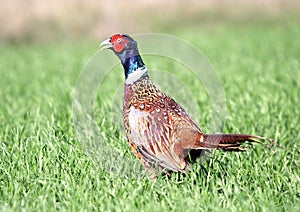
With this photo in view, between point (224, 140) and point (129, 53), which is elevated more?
point (129, 53)

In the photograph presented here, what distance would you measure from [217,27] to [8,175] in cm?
1277

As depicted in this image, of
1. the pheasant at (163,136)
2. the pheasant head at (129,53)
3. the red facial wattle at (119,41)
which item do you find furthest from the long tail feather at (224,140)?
the red facial wattle at (119,41)

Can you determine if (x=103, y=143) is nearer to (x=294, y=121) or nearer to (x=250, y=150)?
(x=250, y=150)

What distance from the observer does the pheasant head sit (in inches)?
154

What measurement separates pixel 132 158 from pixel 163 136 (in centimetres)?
62

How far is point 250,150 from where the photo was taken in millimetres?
4777

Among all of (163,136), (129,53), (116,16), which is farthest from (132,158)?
(116,16)

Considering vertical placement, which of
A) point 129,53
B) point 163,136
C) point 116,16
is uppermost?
point 116,16

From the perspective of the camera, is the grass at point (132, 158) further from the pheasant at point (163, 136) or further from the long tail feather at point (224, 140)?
the long tail feather at point (224, 140)

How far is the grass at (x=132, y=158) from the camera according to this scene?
144 inches

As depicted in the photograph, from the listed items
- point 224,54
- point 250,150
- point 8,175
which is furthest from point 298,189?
point 224,54

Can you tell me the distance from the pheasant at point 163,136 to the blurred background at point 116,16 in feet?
39.0

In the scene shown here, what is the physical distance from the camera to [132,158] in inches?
169

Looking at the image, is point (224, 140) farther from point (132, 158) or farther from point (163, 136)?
point (132, 158)
